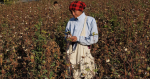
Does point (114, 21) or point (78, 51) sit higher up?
point (114, 21)

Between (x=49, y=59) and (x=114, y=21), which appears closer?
(x=49, y=59)

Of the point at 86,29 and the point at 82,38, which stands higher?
the point at 86,29

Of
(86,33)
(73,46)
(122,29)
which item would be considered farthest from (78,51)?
(122,29)

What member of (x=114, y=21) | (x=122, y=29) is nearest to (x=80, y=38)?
(x=122, y=29)

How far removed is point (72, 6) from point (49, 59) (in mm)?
823

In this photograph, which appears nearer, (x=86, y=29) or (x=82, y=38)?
(x=82, y=38)

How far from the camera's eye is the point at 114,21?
166 inches

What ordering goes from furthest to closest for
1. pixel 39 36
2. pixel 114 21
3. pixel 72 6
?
pixel 114 21
pixel 39 36
pixel 72 6

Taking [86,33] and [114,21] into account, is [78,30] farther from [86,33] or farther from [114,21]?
[114,21]

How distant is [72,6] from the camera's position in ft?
7.10

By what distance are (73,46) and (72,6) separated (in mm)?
604

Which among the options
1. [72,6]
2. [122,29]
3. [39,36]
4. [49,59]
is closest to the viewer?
[49,59]

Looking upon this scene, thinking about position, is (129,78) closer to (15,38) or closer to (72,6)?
(72,6)

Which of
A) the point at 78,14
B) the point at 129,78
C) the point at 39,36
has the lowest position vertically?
the point at 129,78
